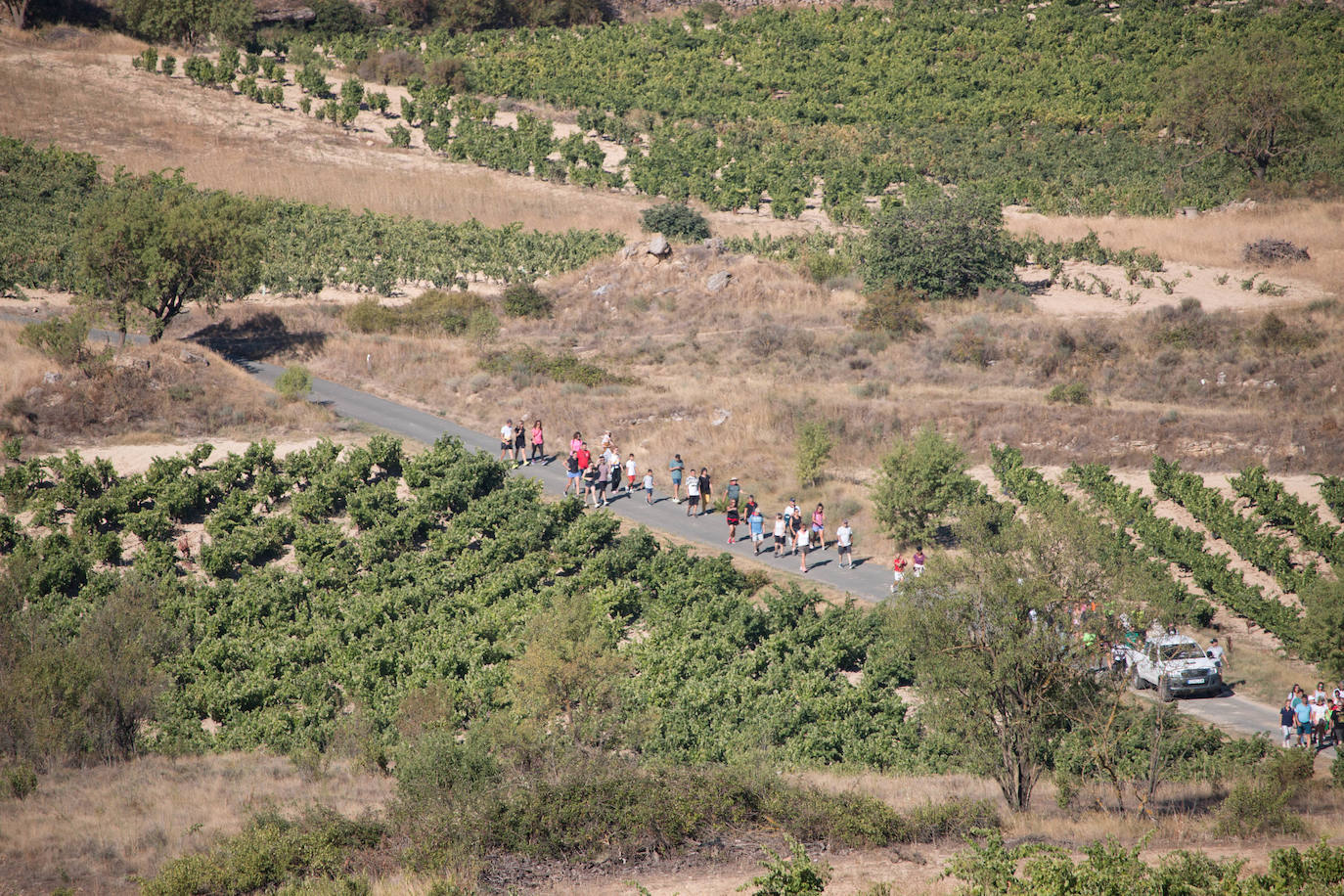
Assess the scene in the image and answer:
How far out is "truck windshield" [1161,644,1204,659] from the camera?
2097 cm

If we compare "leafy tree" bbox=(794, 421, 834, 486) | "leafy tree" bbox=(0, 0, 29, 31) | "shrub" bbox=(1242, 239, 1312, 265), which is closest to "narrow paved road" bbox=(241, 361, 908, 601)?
"leafy tree" bbox=(794, 421, 834, 486)

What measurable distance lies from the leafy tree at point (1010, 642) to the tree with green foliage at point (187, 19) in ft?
237

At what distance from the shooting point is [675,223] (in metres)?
52.1

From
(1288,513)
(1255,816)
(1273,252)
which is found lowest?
(1255,816)

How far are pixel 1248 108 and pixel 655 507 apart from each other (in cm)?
4794

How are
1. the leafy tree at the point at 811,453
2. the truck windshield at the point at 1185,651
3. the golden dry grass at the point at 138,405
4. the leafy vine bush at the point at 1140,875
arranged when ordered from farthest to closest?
the golden dry grass at the point at 138,405, the leafy tree at the point at 811,453, the truck windshield at the point at 1185,651, the leafy vine bush at the point at 1140,875

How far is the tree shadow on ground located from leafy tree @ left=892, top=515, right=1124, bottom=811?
89.9 ft

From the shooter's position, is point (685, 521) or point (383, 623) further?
point (685, 521)

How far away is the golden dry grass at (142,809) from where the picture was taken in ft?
42.5

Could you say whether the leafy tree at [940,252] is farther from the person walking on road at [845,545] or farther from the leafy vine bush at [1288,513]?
the person walking on road at [845,545]

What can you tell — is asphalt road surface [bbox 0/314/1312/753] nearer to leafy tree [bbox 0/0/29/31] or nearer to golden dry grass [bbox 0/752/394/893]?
golden dry grass [bbox 0/752/394/893]

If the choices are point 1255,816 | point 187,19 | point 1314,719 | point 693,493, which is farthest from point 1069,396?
point 187,19

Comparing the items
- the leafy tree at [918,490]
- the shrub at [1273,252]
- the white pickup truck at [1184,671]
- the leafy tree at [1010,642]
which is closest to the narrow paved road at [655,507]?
the leafy tree at [918,490]

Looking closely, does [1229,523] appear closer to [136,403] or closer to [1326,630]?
[1326,630]
